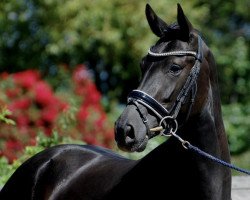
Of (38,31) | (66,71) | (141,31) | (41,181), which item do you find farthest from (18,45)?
(41,181)

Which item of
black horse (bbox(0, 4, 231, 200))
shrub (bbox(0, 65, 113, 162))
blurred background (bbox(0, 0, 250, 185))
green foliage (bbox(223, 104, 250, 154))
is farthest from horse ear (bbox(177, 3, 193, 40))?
green foliage (bbox(223, 104, 250, 154))

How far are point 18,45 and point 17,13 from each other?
666mm

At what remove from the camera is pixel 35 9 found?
1260cm

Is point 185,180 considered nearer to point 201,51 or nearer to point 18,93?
point 201,51

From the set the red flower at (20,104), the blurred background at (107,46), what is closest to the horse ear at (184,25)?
the red flower at (20,104)

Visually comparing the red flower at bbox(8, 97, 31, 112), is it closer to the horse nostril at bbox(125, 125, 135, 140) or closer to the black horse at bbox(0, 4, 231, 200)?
the black horse at bbox(0, 4, 231, 200)

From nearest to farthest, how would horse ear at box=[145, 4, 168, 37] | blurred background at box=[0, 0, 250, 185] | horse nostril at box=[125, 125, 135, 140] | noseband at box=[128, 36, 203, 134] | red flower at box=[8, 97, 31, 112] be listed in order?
1. horse nostril at box=[125, 125, 135, 140]
2. noseband at box=[128, 36, 203, 134]
3. horse ear at box=[145, 4, 168, 37]
4. red flower at box=[8, 97, 31, 112]
5. blurred background at box=[0, 0, 250, 185]

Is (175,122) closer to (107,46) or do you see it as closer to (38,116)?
(38,116)

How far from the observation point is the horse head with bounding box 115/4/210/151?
3566mm

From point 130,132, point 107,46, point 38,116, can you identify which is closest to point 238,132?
point 107,46

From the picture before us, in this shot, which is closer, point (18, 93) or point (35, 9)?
point (18, 93)

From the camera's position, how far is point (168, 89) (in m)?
3.70

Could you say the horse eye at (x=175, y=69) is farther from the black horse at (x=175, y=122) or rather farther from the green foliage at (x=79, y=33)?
the green foliage at (x=79, y=33)

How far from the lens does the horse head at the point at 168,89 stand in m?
3.57
